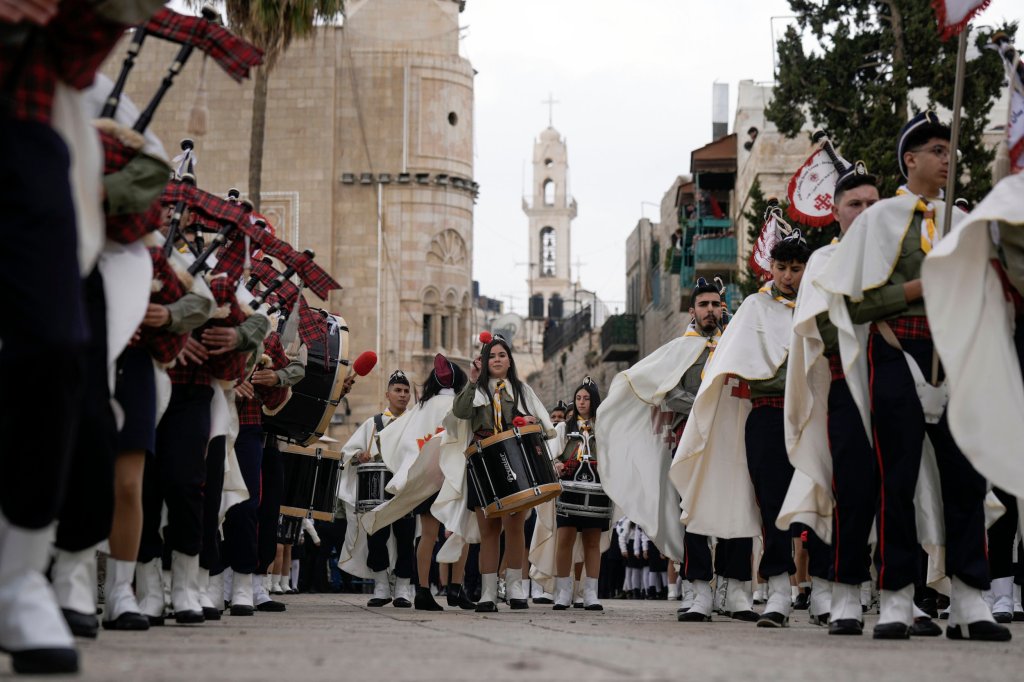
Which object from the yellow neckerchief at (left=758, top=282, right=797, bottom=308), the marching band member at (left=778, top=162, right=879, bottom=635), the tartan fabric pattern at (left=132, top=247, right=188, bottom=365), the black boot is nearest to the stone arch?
the black boot

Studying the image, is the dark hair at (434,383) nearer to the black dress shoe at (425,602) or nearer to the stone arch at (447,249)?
the black dress shoe at (425,602)

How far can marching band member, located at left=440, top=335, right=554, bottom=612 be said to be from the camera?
12.1 m

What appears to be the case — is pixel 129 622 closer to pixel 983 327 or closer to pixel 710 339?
pixel 983 327

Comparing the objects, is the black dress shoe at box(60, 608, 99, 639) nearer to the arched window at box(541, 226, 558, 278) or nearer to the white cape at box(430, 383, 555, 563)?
the white cape at box(430, 383, 555, 563)

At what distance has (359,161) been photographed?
52.4m

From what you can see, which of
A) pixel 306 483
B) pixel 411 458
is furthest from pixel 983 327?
pixel 306 483

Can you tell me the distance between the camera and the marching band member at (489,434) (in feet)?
39.7

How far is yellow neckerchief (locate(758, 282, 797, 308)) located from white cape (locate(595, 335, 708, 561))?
970 mm

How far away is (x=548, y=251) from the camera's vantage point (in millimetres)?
175750

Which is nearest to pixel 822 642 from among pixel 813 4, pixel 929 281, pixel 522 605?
pixel 929 281

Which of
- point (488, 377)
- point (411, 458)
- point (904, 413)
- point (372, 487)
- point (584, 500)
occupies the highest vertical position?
point (488, 377)

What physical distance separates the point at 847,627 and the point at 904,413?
38.6 inches

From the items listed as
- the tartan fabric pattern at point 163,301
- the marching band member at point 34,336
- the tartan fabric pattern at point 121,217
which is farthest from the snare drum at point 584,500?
the marching band member at point 34,336

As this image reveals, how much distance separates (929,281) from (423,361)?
46.5 meters
